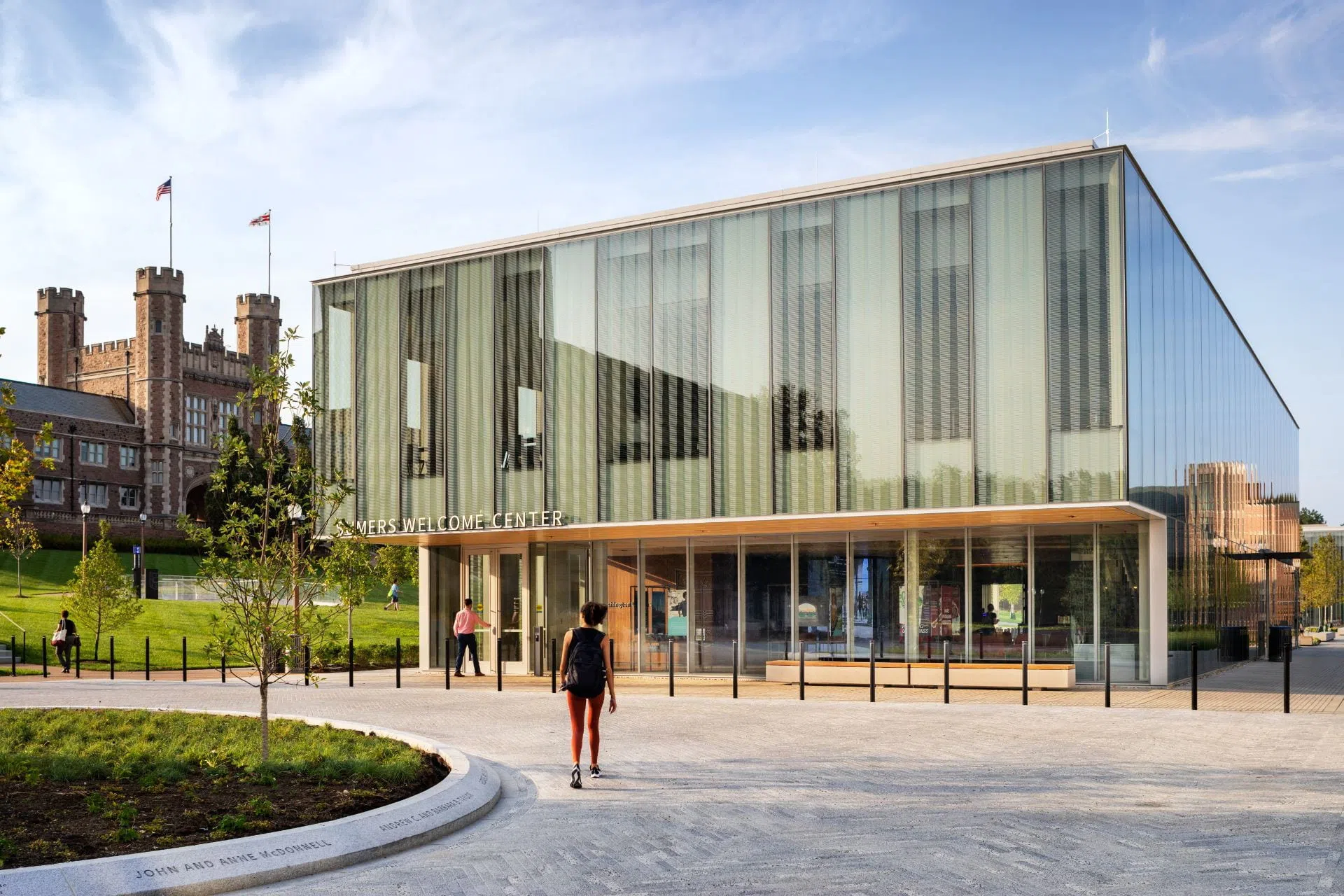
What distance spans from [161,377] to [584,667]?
95.2 meters

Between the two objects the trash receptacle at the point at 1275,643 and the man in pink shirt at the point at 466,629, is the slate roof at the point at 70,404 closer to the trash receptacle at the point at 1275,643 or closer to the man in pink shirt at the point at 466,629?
the man in pink shirt at the point at 466,629

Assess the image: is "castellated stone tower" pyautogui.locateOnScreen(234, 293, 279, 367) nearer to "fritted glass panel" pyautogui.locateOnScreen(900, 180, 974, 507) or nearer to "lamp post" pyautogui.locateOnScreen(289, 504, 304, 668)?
"fritted glass panel" pyautogui.locateOnScreen(900, 180, 974, 507)

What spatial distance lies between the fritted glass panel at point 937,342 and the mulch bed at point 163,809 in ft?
43.4

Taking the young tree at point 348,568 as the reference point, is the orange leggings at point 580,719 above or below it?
below

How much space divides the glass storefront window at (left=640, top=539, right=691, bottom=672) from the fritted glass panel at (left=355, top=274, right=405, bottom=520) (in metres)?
5.94

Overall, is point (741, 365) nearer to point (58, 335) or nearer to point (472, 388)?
point (472, 388)

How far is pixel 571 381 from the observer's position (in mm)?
27969

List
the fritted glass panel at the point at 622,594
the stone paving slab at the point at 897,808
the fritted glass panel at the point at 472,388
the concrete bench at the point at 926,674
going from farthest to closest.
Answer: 1. the fritted glass panel at the point at 622,594
2. the fritted glass panel at the point at 472,388
3. the concrete bench at the point at 926,674
4. the stone paving slab at the point at 897,808

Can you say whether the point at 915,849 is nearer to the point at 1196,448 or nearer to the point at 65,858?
the point at 65,858

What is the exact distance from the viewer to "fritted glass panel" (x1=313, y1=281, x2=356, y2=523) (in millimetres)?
31031

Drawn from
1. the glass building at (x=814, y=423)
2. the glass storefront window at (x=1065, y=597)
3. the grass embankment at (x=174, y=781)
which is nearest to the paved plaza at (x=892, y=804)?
the grass embankment at (x=174, y=781)

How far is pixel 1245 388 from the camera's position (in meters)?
40.2

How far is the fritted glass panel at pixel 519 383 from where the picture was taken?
28266 mm

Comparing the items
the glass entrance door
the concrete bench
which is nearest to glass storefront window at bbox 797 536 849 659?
the concrete bench
